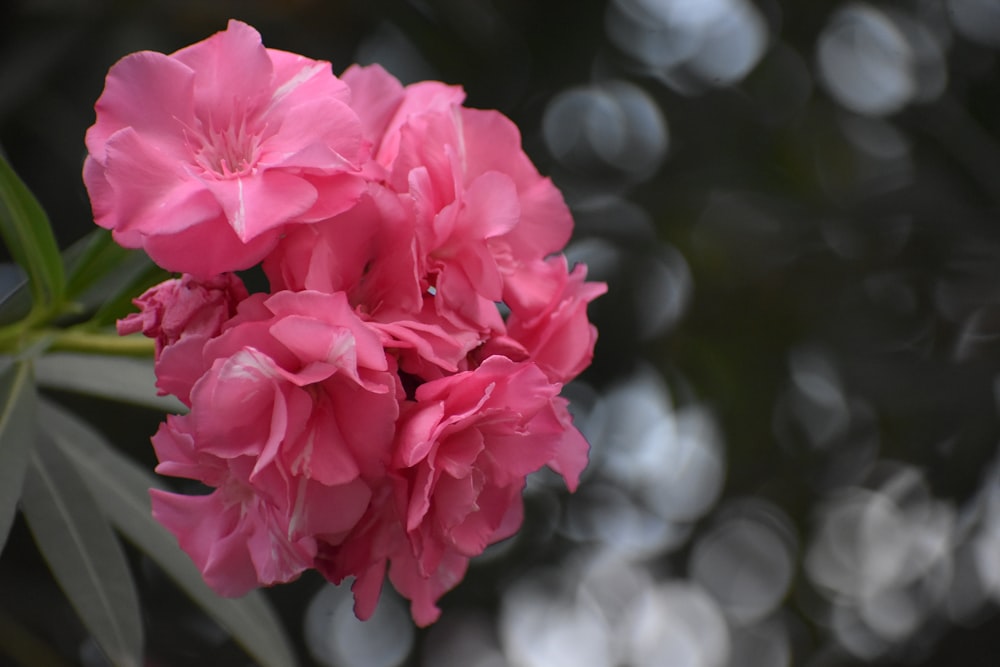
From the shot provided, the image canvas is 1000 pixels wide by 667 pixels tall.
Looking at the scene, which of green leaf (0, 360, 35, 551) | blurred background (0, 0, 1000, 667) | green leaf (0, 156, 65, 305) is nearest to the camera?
green leaf (0, 360, 35, 551)

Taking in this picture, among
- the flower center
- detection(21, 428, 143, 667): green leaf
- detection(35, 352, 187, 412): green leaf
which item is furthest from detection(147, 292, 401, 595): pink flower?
detection(35, 352, 187, 412): green leaf

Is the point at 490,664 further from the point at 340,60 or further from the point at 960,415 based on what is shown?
the point at 340,60

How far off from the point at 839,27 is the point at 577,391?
1.03 m

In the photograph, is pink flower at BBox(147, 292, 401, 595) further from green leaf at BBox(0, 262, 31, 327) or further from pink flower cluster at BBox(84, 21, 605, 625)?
green leaf at BBox(0, 262, 31, 327)

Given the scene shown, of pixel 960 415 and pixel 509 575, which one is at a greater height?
pixel 960 415

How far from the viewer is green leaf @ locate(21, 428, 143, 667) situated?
889mm

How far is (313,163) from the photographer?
704mm

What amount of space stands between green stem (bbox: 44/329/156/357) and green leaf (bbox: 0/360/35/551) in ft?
0.20

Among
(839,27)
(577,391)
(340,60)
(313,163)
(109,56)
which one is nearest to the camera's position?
(313,163)

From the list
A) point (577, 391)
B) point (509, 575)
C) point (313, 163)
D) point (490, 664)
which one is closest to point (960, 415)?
point (577, 391)

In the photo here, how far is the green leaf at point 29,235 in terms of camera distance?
972mm

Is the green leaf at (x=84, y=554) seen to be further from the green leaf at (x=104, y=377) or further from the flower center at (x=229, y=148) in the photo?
the flower center at (x=229, y=148)

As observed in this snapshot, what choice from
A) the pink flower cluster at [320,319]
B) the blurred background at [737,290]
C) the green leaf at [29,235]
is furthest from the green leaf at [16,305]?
the blurred background at [737,290]

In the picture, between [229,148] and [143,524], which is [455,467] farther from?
[143,524]
